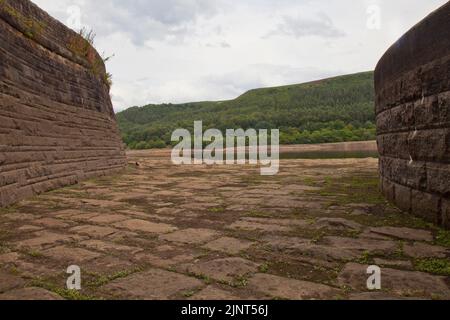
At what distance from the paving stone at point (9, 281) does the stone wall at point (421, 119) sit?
11.2ft

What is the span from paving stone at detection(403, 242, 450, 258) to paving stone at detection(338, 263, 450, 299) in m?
0.40

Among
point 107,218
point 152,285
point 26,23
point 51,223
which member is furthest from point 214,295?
point 26,23

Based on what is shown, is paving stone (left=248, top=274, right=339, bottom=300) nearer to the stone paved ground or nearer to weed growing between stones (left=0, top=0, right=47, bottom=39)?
the stone paved ground

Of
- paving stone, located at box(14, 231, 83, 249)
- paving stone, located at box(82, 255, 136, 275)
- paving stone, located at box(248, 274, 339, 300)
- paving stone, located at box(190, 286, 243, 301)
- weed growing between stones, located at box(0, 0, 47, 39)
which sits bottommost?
paving stone, located at box(190, 286, 243, 301)

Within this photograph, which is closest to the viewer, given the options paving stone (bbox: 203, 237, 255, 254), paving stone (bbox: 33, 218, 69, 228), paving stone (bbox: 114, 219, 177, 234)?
paving stone (bbox: 203, 237, 255, 254)

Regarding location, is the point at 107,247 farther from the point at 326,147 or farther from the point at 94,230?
the point at 326,147

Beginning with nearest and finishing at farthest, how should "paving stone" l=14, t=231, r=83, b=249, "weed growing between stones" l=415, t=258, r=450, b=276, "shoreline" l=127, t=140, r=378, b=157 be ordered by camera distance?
"weed growing between stones" l=415, t=258, r=450, b=276 → "paving stone" l=14, t=231, r=83, b=249 → "shoreline" l=127, t=140, r=378, b=157

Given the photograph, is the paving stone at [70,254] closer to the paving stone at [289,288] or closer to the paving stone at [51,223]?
the paving stone at [51,223]

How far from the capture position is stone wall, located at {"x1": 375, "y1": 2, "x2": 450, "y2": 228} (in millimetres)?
3398

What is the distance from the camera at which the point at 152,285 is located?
2.35 metres

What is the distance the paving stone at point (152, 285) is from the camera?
2209 mm

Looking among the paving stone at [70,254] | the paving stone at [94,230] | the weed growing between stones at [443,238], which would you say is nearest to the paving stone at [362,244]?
the weed growing between stones at [443,238]

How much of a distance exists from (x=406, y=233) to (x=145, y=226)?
8.34 ft

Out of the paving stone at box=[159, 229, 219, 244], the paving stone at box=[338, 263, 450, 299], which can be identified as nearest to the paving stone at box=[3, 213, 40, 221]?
the paving stone at box=[159, 229, 219, 244]
